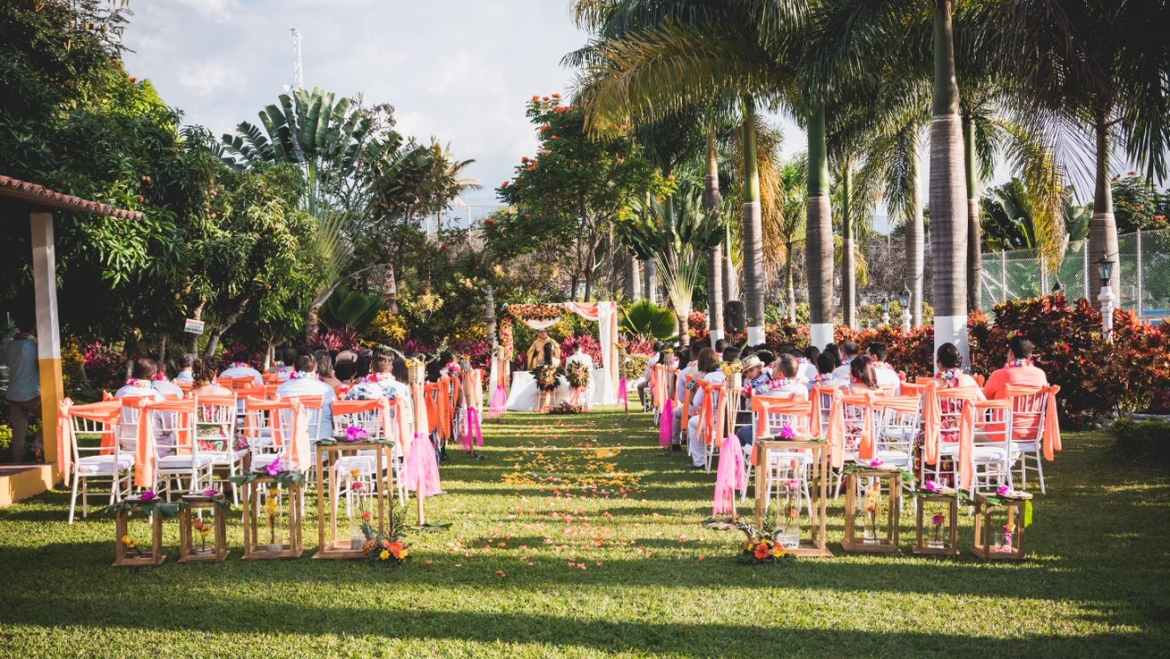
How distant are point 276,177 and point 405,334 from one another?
390 inches

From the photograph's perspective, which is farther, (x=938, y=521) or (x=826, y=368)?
(x=826, y=368)

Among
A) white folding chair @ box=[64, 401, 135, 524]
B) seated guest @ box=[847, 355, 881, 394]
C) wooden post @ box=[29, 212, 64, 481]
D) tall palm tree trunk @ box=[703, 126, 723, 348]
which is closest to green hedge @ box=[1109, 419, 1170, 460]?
seated guest @ box=[847, 355, 881, 394]

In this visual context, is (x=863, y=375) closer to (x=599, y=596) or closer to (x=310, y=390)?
(x=599, y=596)

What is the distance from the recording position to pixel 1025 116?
1029 cm

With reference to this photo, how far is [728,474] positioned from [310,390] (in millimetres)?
4029

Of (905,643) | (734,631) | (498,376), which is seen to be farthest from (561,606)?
(498,376)

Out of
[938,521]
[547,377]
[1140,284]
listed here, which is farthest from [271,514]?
[1140,284]

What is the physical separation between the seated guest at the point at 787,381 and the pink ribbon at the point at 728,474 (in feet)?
4.06

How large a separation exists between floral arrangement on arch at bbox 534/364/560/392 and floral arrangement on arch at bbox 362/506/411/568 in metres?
14.3

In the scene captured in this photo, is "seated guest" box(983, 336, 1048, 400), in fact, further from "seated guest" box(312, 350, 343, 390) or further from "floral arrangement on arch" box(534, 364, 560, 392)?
"floral arrangement on arch" box(534, 364, 560, 392)

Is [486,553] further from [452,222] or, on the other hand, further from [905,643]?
[452,222]

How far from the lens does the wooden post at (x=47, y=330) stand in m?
10.2

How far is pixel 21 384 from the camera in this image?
34.6 feet

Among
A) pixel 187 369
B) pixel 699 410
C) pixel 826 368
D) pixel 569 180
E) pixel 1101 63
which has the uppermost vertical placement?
pixel 569 180
